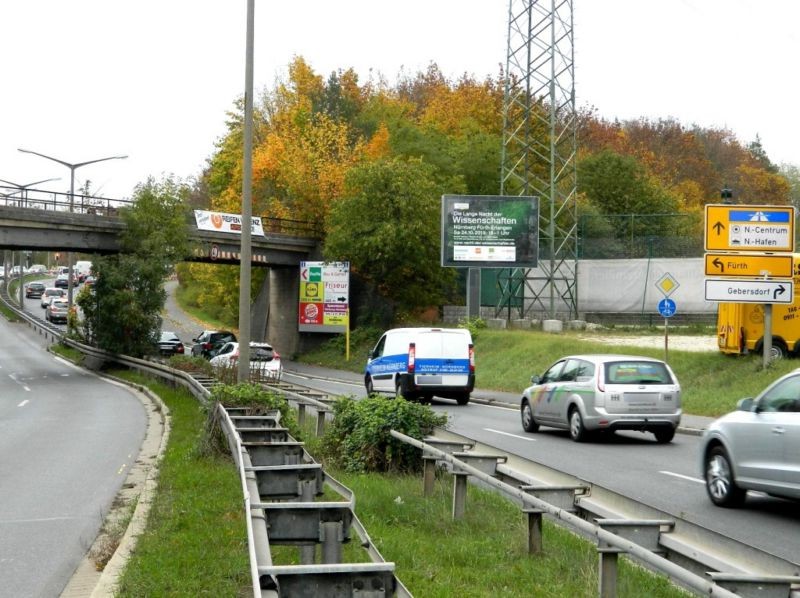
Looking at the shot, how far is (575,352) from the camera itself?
123 feet

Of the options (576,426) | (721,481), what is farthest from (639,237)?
(721,481)

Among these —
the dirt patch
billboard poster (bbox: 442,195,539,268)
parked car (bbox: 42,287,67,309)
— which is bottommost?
the dirt patch

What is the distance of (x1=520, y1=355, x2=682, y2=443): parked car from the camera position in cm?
1862

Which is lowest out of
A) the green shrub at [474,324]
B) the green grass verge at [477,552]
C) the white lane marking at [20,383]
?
the white lane marking at [20,383]

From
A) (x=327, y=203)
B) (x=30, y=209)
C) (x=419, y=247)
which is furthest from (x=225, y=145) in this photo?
(x=30, y=209)

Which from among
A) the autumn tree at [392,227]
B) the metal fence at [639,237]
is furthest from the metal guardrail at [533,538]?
the autumn tree at [392,227]

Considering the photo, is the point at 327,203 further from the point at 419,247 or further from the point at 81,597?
the point at 81,597

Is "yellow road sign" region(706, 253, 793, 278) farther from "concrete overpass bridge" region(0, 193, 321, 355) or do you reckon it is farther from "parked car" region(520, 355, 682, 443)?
"concrete overpass bridge" region(0, 193, 321, 355)

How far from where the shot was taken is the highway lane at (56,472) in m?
9.22

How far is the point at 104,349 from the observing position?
47.8 meters

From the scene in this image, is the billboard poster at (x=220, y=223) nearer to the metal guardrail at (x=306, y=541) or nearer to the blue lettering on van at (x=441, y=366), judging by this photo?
the blue lettering on van at (x=441, y=366)

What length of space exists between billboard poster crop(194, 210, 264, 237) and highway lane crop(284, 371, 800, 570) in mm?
27773

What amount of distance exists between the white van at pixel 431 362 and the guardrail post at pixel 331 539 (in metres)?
21.5

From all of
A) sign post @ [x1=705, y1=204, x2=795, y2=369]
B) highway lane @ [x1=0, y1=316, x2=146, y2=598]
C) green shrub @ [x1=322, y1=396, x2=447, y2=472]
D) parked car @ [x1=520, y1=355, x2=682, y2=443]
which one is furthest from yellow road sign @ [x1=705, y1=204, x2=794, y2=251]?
green shrub @ [x1=322, y1=396, x2=447, y2=472]
